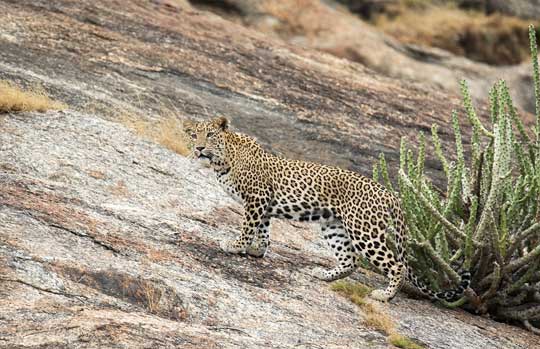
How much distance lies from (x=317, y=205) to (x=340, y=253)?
776 millimetres

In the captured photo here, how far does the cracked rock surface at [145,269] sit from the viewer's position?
452 inches

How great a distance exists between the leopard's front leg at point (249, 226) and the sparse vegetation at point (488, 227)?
207cm

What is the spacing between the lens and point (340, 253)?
1484 cm

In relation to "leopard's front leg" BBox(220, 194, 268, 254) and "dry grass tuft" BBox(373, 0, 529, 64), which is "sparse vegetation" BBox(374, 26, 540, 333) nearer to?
"leopard's front leg" BBox(220, 194, 268, 254)

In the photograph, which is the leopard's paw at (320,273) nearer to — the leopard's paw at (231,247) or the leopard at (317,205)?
the leopard at (317,205)

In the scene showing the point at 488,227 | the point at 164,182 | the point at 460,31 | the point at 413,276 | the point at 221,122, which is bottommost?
the point at 164,182

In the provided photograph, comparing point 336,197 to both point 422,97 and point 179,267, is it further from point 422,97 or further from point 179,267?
point 422,97

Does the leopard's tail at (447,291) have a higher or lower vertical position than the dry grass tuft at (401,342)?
higher

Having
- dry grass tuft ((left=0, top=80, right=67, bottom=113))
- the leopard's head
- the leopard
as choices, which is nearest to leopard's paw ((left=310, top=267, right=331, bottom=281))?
the leopard

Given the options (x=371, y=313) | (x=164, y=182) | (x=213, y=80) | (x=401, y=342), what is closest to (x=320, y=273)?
(x=371, y=313)

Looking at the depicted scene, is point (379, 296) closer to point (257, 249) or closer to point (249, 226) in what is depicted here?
point (257, 249)

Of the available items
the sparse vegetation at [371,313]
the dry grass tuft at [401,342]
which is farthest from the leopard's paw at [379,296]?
the dry grass tuft at [401,342]

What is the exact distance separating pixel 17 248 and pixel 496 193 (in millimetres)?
6716

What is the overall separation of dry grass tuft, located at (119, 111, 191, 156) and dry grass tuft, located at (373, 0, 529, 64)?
64.4 feet
